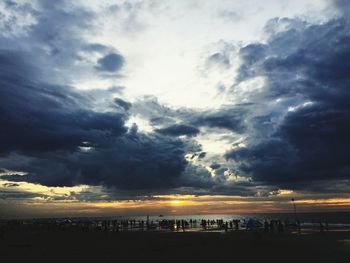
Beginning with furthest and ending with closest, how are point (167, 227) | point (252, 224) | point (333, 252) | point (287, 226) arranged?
point (167, 227), point (287, 226), point (252, 224), point (333, 252)

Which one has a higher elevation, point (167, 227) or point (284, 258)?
point (167, 227)

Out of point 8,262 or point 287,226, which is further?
point 287,226

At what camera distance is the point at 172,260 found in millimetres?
26516

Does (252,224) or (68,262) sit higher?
(252,224)

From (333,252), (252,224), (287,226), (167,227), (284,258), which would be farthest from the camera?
(167,227)

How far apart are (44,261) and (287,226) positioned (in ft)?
180

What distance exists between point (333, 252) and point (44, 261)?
23.6m

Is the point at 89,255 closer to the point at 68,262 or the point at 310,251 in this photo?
the point at 68,262

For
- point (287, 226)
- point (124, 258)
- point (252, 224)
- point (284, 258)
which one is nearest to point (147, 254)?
point (124, 258)

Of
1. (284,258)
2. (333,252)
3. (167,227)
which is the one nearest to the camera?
(284,258)

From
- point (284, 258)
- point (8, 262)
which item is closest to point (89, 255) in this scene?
Answer: point (8, 262)

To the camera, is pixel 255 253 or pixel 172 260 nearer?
pixel 172 260

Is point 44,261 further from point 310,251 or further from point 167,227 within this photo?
point 167,227

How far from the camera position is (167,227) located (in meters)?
83.8
